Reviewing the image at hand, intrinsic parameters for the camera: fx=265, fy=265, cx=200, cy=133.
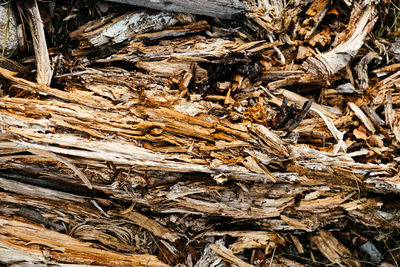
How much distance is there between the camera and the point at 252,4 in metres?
2.42

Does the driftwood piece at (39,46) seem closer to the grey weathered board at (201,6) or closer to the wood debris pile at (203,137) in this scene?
the wood debris pile at (203,137)

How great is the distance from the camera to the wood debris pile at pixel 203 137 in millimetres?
2020

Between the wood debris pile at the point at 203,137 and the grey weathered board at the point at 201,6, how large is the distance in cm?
1

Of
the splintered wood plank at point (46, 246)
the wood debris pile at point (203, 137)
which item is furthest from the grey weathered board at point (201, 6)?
the splintered wood plank at point (46, 246)

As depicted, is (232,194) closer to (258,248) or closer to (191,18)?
(258,248)

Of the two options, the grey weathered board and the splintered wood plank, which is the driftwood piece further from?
the splintered wood plank

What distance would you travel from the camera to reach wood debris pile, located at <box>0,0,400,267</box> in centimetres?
202

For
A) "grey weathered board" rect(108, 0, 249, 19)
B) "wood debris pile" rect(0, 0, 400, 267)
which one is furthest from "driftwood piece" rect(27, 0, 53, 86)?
"grey weathered board" rect(108, 0, 249, 19)

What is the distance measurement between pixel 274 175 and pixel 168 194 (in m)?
0.87

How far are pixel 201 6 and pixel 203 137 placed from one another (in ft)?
3.65

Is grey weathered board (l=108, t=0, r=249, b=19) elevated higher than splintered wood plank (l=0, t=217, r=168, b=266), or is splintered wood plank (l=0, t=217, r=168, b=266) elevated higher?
grey weathered board (l=108, t=0, r=249, b=19)

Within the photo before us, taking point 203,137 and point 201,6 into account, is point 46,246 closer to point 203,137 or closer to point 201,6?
point 203,137

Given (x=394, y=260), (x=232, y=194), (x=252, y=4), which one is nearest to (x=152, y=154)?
(x=232, y=194)

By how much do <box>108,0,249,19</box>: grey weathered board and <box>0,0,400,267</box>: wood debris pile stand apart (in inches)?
0.5
